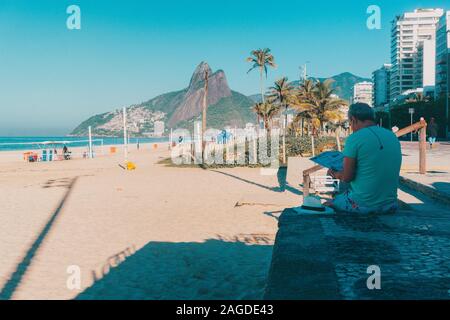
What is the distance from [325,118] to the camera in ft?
113

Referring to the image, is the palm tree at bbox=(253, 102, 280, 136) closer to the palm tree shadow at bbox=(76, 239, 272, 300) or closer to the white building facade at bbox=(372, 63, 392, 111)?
the palm tree shadow at bbox=(76, 239, 272, 300)

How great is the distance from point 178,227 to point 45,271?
10.4 ft

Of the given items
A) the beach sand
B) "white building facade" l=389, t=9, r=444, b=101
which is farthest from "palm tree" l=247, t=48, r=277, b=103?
"white building facade" l=389, t=9, r=444, b=101

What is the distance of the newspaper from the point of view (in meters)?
4.21

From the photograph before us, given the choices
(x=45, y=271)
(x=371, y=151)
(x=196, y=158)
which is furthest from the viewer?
(x=196, y=158)

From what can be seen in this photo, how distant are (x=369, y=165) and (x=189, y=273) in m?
2.80

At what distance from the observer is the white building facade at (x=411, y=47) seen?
13425 centimetres

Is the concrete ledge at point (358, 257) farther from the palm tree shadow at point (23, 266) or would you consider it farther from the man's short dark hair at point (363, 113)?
the palm tree shadow at point (23, 266)

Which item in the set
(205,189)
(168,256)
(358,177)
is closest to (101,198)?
(205,189)

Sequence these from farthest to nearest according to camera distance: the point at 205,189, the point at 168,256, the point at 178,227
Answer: the point at 205,189, the point at 178,227, the point at 168,256

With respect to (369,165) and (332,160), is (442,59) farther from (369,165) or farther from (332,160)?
(369,165)

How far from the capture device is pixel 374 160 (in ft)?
12.3

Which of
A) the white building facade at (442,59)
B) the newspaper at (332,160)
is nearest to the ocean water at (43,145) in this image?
the newspaper at (332,160)
